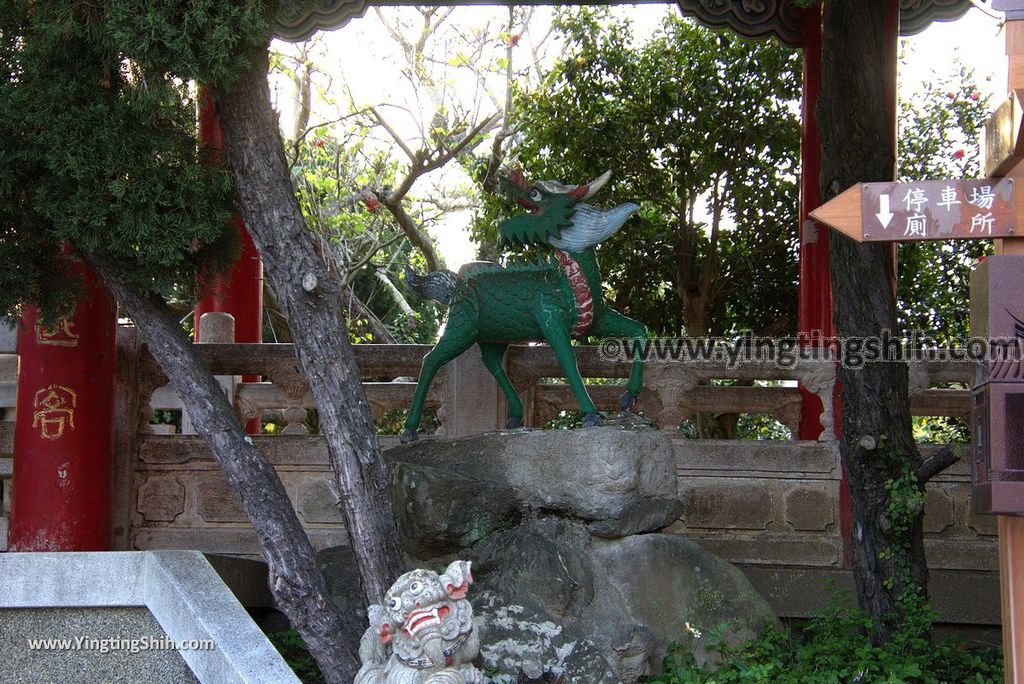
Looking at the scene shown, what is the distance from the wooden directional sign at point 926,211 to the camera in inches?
158

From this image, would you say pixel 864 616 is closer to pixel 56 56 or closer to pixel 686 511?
pixel 686 511

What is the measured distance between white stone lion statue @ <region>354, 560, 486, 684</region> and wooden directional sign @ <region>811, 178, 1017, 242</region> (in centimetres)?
181

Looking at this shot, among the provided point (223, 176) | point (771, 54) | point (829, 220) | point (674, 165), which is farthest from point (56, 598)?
point (771, 54)

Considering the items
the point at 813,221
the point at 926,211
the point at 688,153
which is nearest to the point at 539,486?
the point at 926,211

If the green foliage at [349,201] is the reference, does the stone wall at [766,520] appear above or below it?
below

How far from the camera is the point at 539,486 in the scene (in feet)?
17.4

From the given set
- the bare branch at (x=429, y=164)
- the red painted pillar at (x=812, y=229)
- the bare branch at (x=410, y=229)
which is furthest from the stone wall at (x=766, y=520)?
the bare branch at (x=429, y=164)

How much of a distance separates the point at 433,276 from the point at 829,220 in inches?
98.7

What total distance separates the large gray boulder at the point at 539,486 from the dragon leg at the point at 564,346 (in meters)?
0.26

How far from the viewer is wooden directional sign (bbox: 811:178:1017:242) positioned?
13.2ft

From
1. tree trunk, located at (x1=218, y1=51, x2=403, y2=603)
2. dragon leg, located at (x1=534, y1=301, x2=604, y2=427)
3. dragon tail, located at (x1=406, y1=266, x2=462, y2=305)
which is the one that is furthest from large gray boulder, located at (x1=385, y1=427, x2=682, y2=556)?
dragon tail, located at (x1=406, y1=266, x2=462, y2=305)

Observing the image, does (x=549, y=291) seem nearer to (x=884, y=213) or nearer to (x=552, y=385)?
(x=552, y=385)

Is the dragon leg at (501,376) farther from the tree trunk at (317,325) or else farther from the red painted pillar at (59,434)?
the red painted pillar at (59,434)

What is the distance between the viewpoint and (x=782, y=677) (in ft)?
16.4
